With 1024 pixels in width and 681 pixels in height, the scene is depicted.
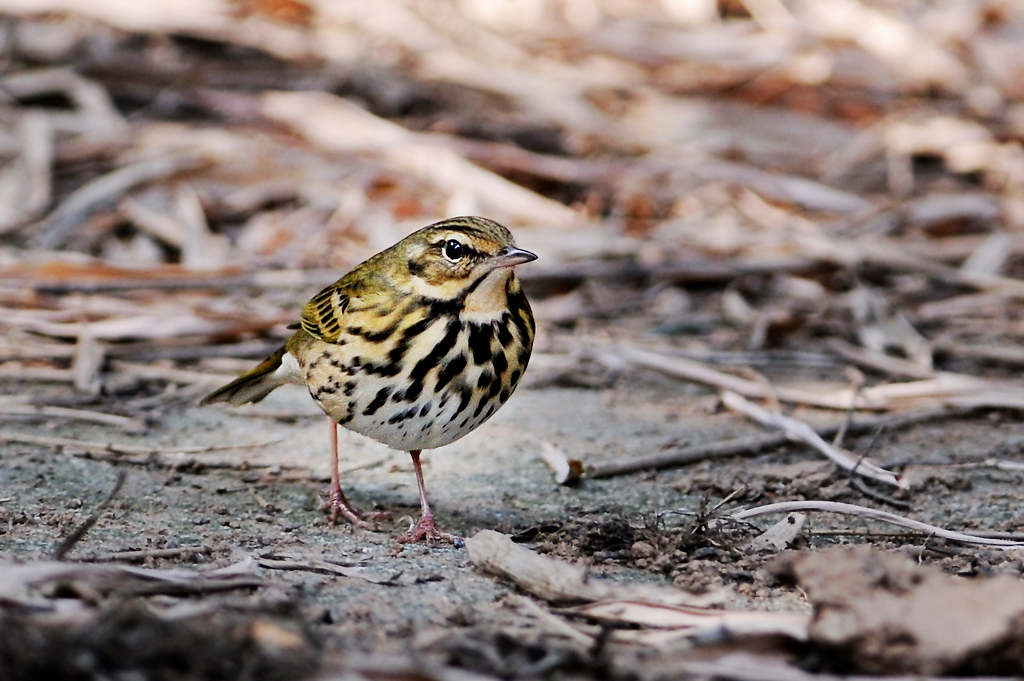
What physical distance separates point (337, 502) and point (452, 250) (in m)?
1.12

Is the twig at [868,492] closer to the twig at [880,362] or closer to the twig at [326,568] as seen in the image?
the twig at [880,362]

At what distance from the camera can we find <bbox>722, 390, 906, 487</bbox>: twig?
515 centimetres

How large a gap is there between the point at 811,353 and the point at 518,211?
8.42 ft

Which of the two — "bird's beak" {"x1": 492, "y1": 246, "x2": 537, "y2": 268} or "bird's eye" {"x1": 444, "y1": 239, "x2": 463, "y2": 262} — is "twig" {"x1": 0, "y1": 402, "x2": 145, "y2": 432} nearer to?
"bird's eye" {"x1": 444, "y1": 239, "x2": 463, "y2": 262}

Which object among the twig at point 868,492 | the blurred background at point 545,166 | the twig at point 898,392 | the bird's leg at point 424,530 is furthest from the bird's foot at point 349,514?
the twig at point 898,392

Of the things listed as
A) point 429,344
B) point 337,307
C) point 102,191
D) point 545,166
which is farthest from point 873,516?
point 102,191

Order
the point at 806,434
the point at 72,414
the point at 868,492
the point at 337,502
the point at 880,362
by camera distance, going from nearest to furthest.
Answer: the point at 337,502, the point at 868,492, the point at 806,434, the point at 72,414, the point at 880,362

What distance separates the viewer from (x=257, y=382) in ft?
18.5

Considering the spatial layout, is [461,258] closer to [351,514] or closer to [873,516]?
[351,514]

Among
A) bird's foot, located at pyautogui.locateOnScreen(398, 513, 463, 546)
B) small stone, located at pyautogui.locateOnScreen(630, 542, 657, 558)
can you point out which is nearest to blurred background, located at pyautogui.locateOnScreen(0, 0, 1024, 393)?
bird's foot, located at pyautogui.locateOnScreen(398, 513, 463, 546)

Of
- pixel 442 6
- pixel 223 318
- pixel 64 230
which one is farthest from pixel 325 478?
pixel 442 6

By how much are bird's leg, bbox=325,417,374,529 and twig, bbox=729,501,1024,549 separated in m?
1.44

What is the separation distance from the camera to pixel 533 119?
10.2 meters

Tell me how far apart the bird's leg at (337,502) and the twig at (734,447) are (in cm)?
109
